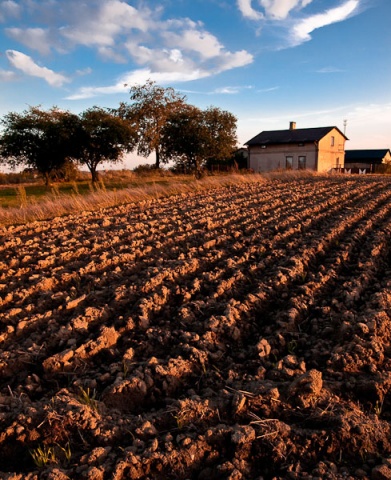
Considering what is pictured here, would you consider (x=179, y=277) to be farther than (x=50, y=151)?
No

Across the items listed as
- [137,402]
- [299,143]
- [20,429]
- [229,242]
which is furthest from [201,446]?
[299,143]

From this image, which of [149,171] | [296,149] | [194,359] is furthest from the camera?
[296,149]

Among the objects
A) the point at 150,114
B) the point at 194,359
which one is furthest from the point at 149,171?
the point at 194,359

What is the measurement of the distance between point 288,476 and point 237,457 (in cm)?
31

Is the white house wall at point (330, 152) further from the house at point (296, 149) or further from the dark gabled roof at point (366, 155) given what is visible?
the dark gabled roof at point (366, 155)

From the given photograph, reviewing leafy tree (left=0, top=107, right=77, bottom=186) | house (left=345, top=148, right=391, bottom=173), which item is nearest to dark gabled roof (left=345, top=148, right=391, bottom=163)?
house (left=345, top=148, right=391, bottom=173)

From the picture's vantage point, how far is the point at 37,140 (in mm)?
24641

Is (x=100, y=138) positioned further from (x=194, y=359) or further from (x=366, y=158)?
(x=366, y=158)

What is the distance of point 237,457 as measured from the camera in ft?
7.38

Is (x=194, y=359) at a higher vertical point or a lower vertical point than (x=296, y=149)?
lower

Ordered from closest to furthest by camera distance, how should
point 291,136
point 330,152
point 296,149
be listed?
point 296,149, point 291,136, point 330,152

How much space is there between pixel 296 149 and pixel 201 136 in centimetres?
1500

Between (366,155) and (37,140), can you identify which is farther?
(366,155)

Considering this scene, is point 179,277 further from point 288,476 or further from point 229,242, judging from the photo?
point 288,476
